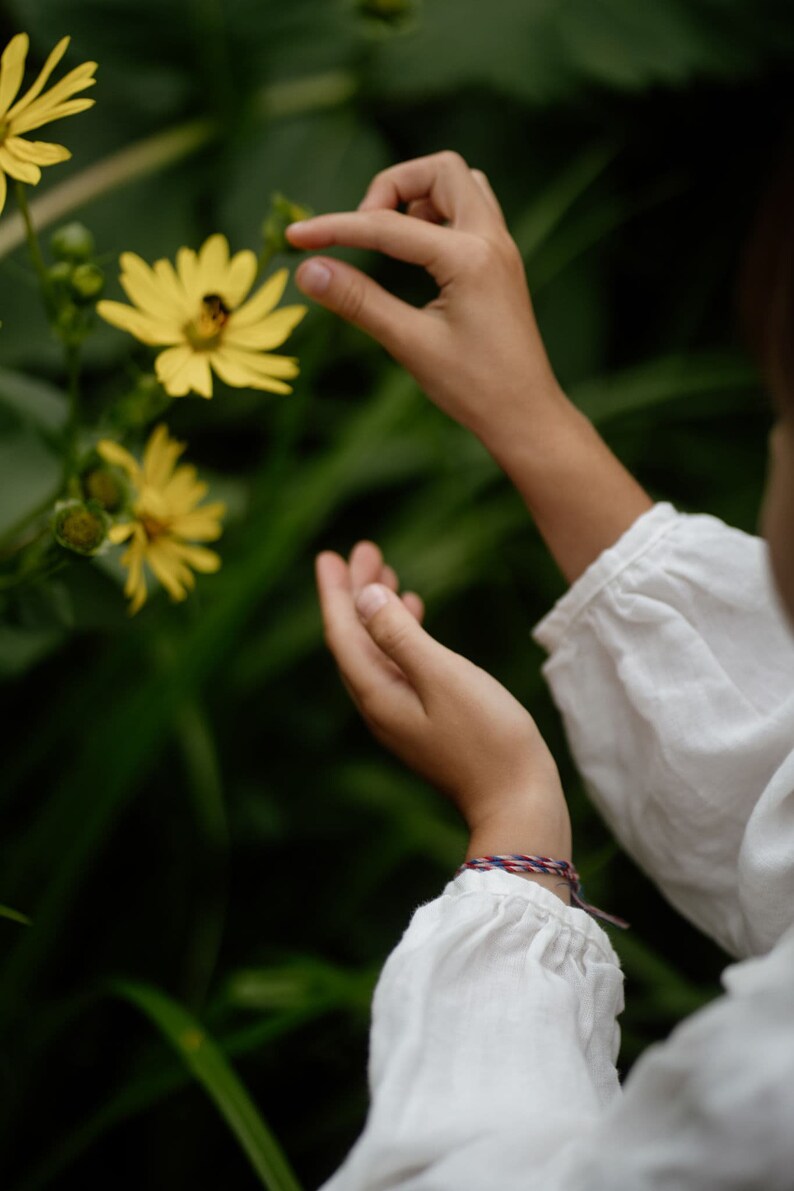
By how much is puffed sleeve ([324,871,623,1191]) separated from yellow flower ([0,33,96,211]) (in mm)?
335

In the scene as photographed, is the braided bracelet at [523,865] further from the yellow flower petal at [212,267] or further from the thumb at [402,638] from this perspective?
the yellow flower petal at [212,267]

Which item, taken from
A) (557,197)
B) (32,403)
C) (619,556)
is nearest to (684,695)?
(619,556)

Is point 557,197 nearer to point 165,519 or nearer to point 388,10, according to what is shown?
point 388,10

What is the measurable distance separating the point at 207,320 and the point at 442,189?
151 millimetres

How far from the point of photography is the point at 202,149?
94 centimetres

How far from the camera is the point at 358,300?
0.54 m

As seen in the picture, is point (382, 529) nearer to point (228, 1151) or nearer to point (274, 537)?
point (274, 537)

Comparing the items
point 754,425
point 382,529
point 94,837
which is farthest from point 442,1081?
point 754,425

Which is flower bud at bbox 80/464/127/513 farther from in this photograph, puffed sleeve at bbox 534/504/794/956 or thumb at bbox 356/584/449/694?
puffed sleeve at bbox 534/504/794/956

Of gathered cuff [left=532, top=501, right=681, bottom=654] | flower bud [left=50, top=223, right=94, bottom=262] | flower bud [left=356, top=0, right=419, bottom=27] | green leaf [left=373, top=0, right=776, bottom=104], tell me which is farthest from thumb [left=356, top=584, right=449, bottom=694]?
green leaf [left=373, top=0, right=776, bottom=104]

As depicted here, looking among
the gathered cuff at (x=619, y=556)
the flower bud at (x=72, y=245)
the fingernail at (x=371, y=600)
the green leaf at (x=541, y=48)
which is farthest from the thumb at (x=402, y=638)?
the green leaf at (x=541, y=48)

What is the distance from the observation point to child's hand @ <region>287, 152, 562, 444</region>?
0.53 metres

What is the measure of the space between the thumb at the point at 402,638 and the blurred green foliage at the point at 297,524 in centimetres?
16

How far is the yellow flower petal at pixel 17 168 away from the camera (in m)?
0.44
